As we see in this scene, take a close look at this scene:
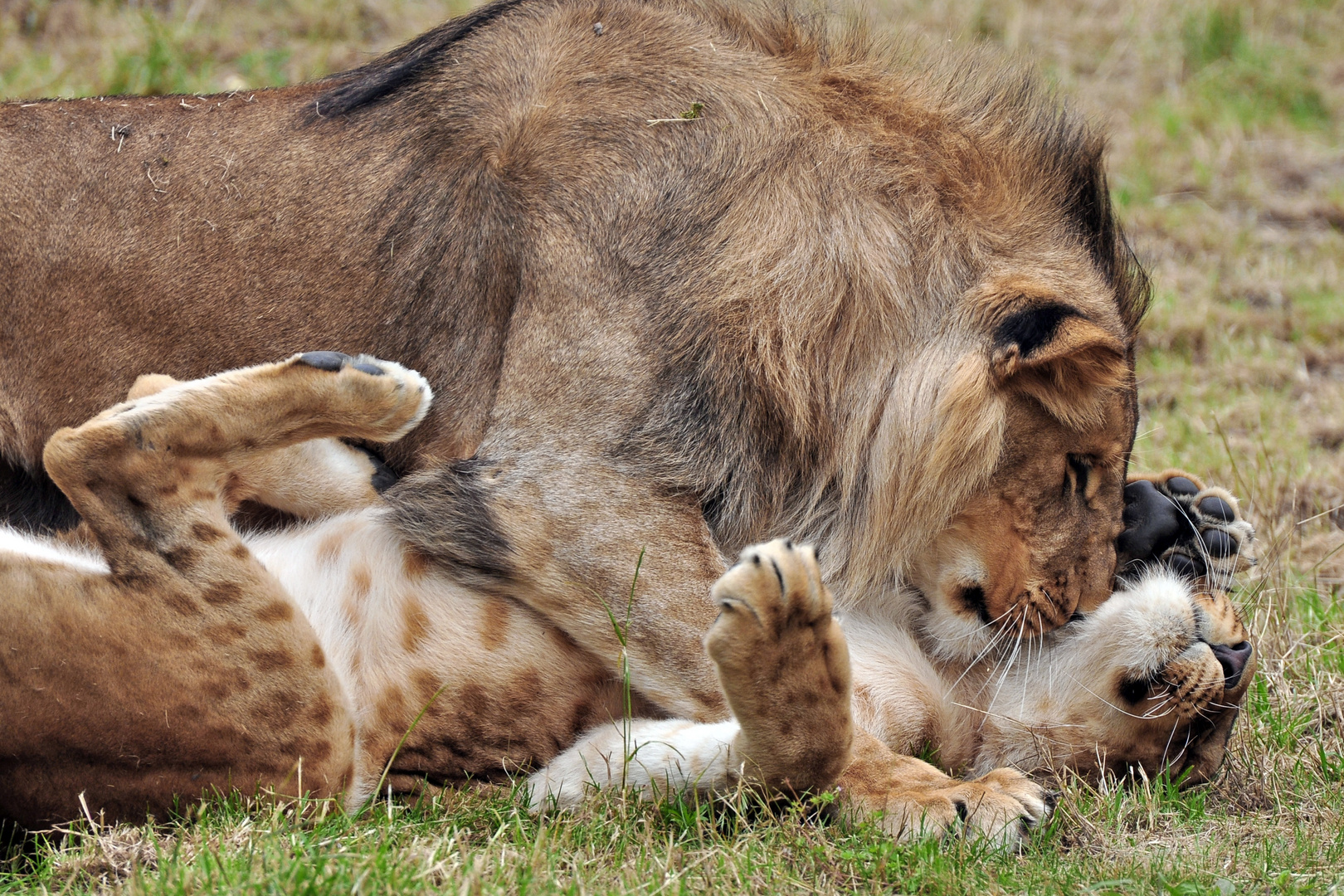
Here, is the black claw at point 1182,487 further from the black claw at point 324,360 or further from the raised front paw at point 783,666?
the black claw at point 324,360

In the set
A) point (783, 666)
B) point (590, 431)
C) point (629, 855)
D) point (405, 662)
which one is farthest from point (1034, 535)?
point (405, 662)

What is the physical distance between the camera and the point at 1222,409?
5203 mm

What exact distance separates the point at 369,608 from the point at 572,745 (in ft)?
1.84

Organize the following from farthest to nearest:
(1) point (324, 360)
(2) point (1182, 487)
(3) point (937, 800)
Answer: (2) point (1182, 487)
(1) point (324, 360)
(3) point (937, 800)

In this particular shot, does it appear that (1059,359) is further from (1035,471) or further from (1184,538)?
(1184,538)

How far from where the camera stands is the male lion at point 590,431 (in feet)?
9.24

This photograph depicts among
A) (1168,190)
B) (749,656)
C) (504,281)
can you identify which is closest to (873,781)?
(749,656)

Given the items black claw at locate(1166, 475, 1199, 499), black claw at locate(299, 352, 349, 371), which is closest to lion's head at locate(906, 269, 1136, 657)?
black claw at locate(1166, 475, 1199, 499)

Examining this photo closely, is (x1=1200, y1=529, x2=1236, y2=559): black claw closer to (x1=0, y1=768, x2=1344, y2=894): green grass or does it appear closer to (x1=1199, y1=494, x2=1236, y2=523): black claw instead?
(x1=1199, y1=494, x2=1236, y2=523): black claw

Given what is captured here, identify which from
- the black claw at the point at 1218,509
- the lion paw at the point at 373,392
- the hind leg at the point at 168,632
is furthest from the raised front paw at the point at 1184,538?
the hind leg at the point at 168,632

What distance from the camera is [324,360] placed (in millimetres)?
3039

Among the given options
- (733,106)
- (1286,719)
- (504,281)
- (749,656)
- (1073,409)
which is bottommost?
(1286,719)

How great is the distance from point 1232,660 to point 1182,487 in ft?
1.85

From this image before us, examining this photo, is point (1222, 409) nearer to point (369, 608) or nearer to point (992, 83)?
point (992, 83)
